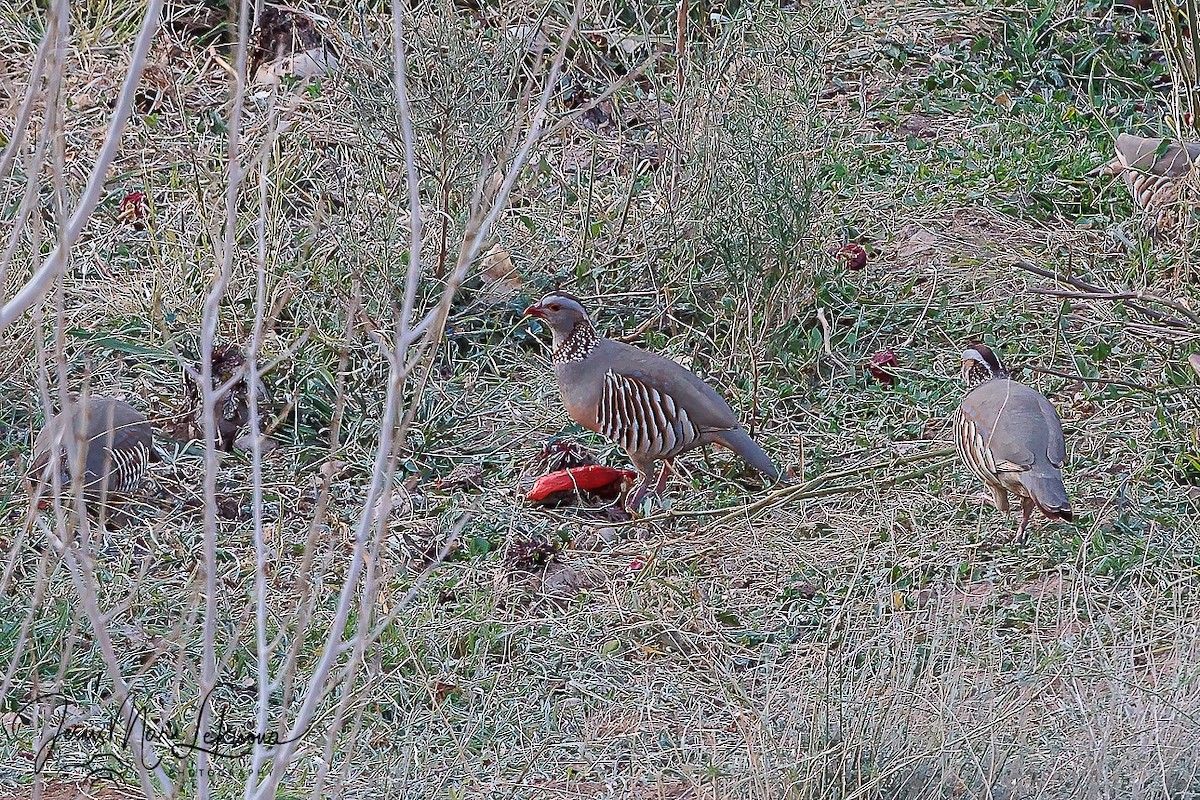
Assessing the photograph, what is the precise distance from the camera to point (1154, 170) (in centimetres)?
577

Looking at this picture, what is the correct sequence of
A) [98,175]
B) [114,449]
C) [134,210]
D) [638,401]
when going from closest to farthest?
1. [98,175]
2. [114,449]
3. [638,401]
4. [134,210]

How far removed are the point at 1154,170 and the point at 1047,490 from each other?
2.37m

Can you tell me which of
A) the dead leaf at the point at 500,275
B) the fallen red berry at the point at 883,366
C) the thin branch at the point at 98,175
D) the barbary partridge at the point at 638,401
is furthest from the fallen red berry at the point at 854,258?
the thin branch at the point at 98,175

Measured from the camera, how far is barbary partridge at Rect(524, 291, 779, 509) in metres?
4.57

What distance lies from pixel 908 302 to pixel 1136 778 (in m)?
3.09

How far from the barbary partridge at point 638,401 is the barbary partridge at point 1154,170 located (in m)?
2.18

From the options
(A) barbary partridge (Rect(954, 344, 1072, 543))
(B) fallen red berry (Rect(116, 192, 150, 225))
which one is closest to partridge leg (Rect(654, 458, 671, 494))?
(A) barbary partridge (Rect(954, 344, 1072, 543))

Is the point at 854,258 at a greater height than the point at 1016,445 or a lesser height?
lesser

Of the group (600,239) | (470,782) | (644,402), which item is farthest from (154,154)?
(470,782)

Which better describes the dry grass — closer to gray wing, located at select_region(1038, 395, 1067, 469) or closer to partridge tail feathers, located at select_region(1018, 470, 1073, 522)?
partridge tail feathers, located at select_region(1018, 470, 1073, 522)

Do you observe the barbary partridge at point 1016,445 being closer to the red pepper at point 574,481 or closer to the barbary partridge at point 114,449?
the red pepper at point 574,481

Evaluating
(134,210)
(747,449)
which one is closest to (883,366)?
(747,449)

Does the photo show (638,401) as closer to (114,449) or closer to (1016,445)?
(1016,445)

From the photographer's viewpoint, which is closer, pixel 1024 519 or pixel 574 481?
pixel 1024 519
